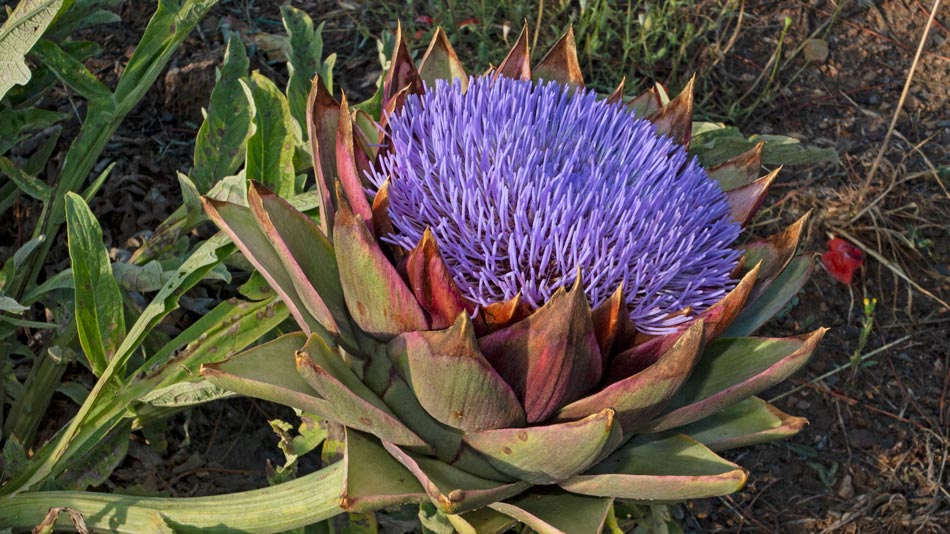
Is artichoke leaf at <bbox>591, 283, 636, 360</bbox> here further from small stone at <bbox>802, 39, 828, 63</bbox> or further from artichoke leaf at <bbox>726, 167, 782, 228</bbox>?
small stone at <bbox>802, 39, 828, 63</bbox>

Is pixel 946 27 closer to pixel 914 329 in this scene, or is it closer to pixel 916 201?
pixel 916 201

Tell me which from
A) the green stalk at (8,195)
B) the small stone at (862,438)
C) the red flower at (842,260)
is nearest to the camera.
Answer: the green stalk at (8,195)

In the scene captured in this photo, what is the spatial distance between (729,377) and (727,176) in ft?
1.05

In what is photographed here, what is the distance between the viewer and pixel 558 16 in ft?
7.33

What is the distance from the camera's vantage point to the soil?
160cm

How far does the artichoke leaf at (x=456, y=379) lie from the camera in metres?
0.88

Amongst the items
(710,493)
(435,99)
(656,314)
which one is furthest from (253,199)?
(710,493)

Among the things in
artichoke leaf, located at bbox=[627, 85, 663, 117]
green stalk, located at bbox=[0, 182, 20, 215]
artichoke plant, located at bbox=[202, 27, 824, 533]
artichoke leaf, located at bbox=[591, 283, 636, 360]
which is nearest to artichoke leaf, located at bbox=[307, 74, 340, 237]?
artichoke plant, located at bbox=[202, 27, 824, 533]

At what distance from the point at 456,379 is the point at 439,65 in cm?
54

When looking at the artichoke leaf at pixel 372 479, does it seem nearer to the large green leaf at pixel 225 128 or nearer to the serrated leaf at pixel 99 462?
the serrated leaf at pixel 99 462

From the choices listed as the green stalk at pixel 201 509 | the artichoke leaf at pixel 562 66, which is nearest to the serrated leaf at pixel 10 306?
the green stalk at pixel 201 509

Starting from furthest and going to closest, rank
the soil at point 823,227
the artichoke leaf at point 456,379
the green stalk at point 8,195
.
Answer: the soil at point 823,227, the green stalk at point 8,195, the artichoke leaf at point 456,379

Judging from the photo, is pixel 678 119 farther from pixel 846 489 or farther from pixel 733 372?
pixel 846 489

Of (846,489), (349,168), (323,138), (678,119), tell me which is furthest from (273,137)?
(846,489)
